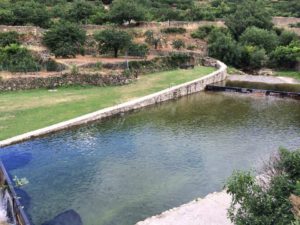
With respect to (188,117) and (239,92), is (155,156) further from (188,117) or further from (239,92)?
(239,92)

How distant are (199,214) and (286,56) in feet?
137

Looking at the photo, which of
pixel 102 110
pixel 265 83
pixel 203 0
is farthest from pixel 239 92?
pixel 203 0

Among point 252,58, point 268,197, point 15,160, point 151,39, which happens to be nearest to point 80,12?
point 151,39

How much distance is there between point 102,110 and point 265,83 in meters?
24.6

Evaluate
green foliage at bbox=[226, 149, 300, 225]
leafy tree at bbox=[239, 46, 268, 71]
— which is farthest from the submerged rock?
leafy tree at bbox=[239, 46, 268, 71]

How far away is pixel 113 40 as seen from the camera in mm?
49406

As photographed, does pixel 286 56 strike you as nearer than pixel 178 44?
Yes

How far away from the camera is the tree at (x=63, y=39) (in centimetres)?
4703

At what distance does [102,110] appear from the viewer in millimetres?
34125

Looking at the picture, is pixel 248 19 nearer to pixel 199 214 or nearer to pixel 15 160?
pixel 15 160

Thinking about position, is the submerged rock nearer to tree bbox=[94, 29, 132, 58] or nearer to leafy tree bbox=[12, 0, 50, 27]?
tree bbox=[94, 29, 132, 58]

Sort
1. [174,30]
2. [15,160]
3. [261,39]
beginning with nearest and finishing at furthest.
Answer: [15,160] → [261,39] → [174,30]

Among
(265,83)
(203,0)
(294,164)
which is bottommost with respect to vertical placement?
(265,83)

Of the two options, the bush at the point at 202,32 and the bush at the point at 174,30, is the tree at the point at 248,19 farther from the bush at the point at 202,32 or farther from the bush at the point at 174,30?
the bush at the point at 174,30
